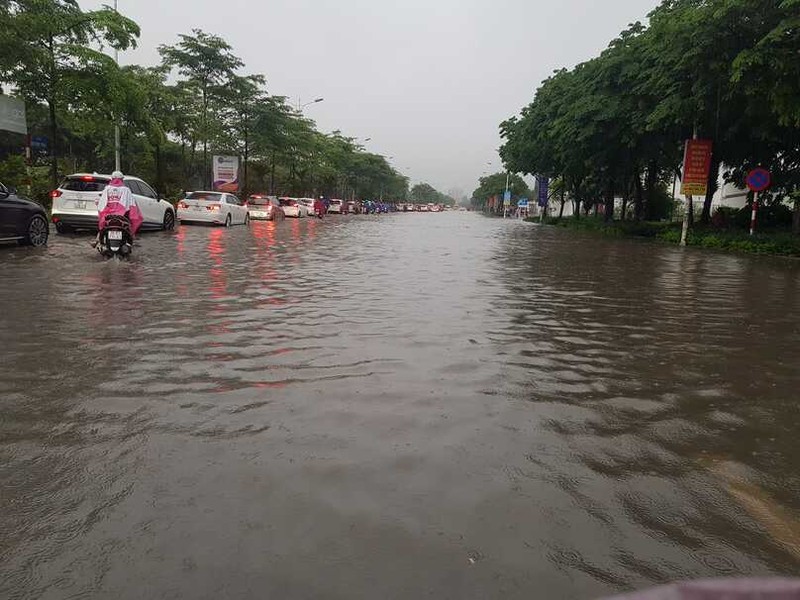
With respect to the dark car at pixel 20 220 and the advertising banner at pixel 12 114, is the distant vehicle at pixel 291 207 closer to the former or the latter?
the advertising banner at pixel 12 114

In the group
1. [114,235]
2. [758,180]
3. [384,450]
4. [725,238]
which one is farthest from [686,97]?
[384,450]

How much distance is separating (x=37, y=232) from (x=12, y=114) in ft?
25.6

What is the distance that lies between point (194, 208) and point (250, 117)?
14691 mm

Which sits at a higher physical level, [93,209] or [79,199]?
[79,199]

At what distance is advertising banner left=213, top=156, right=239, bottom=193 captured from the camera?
1414 inches

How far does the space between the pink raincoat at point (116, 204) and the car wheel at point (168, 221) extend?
8.74 meters

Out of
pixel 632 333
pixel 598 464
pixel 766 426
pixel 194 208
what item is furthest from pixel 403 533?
pixel 194 208

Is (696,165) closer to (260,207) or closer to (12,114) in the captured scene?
(260,207)

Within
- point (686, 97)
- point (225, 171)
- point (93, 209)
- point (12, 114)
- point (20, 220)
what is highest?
point (686, 97)

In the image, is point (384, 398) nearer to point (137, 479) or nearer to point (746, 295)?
point (137, 479)

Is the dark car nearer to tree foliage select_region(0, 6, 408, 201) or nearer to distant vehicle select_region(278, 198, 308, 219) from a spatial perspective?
tree foliage select_region(0, 6, 408, 201)

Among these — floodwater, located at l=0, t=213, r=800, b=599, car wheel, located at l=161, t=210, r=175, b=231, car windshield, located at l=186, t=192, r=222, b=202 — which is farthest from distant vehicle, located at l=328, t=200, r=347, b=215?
floodwater, located at l=0, t=213, r=800, b=599

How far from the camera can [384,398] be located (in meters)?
4.40

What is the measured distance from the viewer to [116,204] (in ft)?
38.4
